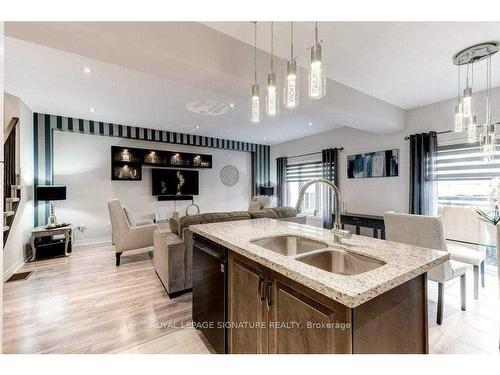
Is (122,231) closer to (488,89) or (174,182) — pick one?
(174,182)

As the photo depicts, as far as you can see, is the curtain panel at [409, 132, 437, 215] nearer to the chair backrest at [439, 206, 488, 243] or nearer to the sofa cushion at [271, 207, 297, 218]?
the chair backrest at [439, 206, 488, 243]

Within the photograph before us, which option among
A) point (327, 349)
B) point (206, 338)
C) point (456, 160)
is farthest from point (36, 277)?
point (456, 160)

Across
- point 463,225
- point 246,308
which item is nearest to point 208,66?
point 246,308

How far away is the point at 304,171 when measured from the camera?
6.05 m

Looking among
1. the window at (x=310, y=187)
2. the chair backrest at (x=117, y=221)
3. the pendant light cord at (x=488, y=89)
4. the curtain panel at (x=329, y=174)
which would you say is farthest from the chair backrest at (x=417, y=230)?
the chair backrest at (x=117, y=221)

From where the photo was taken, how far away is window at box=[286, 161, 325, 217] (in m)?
5.61

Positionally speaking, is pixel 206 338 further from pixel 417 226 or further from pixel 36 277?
pixel 36 277

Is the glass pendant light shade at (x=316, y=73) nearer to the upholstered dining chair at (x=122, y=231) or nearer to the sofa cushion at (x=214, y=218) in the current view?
the sofa cushion at (x=214, y=218)

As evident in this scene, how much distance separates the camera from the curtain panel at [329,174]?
4973 mm

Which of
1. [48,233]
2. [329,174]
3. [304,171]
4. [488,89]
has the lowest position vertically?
[48,233]

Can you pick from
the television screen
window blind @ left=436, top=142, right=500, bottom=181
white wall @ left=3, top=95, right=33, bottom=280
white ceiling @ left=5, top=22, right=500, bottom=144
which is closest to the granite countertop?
white ceiling @ left=5, top=22, right=500, bottom=144

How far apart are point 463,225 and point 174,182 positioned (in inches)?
213

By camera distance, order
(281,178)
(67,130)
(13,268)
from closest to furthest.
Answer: (13,268) < (67,130) < (281,178)

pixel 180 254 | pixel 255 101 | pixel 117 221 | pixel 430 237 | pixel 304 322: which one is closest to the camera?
pixel 304 322
